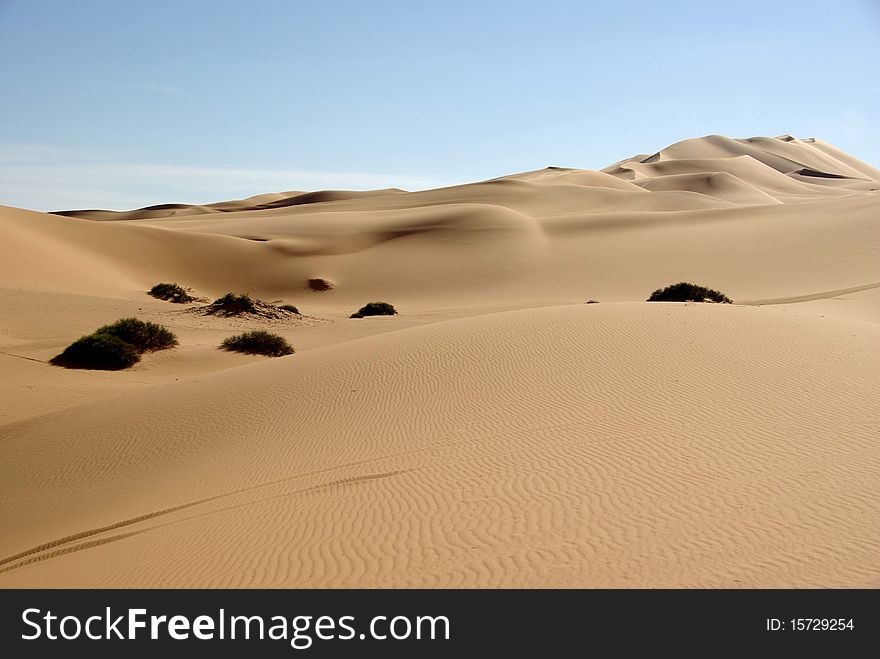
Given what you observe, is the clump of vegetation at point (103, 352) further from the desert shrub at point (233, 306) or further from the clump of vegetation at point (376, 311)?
the clump of vegetation at point (376, 311)

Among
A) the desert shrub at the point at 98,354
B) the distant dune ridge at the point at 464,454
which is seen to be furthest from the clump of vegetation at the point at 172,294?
the desert shrub at the point at 98,354

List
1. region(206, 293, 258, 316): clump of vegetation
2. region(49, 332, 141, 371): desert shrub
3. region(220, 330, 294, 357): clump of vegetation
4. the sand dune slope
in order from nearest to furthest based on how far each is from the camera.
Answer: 1. the sand dune slope
2. region(49, 332, 141, 371): desert shrub
3. region(220, 330, 294, 357): clump of vegetation
4. region(206, 293, 258, 316): clump of vegetation

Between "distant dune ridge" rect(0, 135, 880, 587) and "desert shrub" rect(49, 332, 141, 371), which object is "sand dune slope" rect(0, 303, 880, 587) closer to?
"distant dune ridge" rect(0, 135, 880, 587)

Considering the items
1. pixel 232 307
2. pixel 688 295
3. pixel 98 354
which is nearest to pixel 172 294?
pixel 232 307

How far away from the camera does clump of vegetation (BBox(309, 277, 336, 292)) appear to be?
122 ft

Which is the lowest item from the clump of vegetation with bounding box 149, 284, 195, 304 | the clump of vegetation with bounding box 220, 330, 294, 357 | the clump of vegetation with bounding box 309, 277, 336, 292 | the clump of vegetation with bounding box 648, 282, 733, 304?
→ the clump of vegetation with bounding box 220, 330, 294, 357

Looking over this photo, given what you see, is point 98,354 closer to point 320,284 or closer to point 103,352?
point 103,352

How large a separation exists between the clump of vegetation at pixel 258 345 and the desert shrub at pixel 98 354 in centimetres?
253

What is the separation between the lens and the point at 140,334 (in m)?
18.2

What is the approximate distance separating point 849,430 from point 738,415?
1.04 metres

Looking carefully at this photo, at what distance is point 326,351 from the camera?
13992mm

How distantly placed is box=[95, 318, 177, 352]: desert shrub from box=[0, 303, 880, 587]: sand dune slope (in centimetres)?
554

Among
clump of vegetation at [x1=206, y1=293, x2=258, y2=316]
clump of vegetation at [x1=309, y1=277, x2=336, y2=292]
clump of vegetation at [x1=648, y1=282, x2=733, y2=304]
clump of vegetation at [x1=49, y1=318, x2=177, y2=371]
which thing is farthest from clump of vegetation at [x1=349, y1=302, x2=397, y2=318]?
clump of vegetation at [x1=309, y1=277, x2=336, y2=292]

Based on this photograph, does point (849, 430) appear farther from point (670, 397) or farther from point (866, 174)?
point (866, 174)
